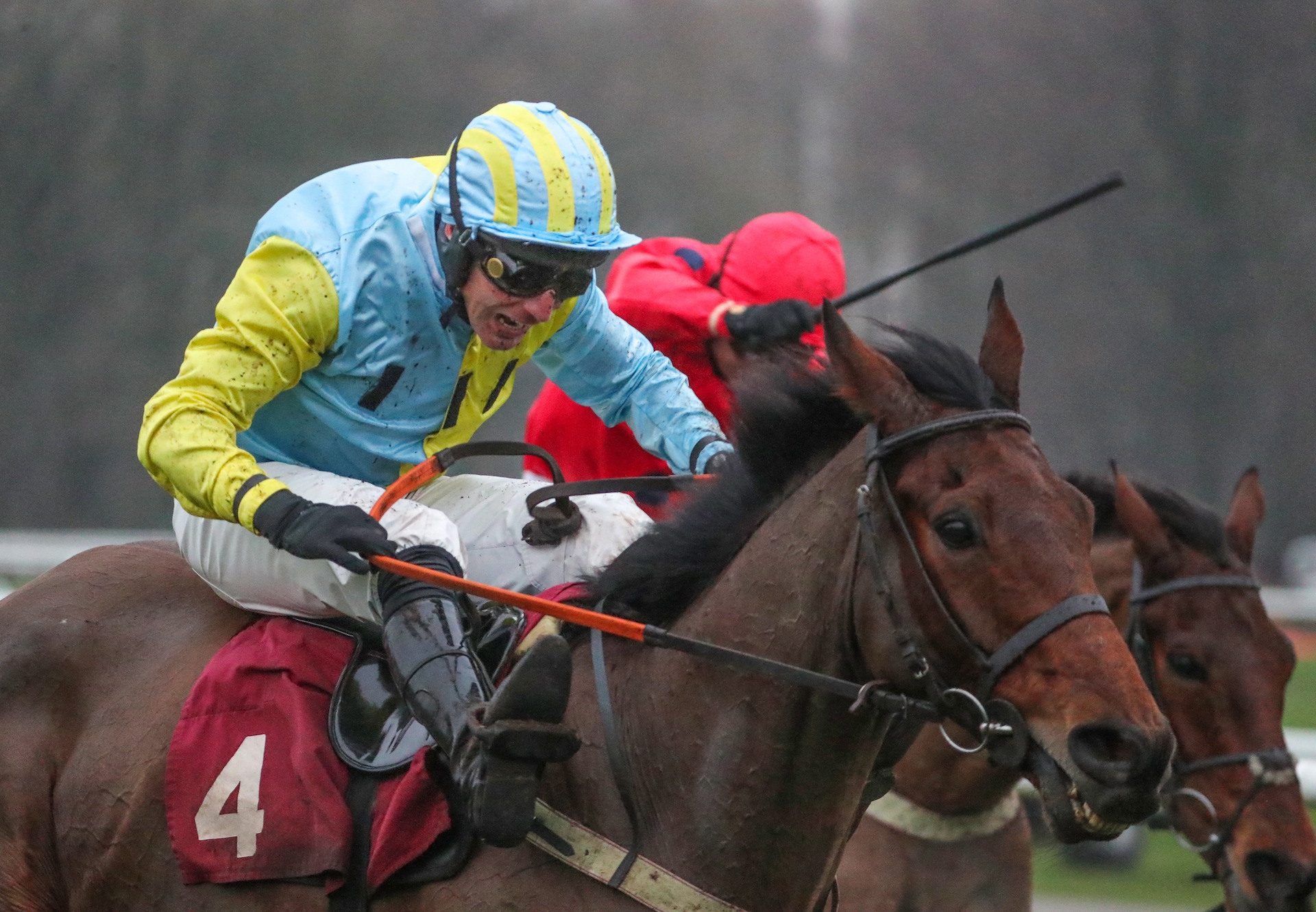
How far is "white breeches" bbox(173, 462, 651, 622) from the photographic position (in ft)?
10.4

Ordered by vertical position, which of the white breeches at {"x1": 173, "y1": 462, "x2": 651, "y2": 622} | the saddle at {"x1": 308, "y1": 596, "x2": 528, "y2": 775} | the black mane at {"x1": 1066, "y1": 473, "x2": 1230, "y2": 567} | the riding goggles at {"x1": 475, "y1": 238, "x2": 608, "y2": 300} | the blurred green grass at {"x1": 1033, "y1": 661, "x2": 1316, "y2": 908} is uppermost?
the riding goggles at {"x1": 475, "y1": 238, "x2": 608, "y2": 300}

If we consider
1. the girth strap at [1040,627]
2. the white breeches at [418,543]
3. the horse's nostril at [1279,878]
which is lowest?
the horse's nostril at [1279,878]

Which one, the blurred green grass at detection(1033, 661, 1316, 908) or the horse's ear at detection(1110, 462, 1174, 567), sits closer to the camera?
the horse's ear at detection(1110, 462, 1174, 567)

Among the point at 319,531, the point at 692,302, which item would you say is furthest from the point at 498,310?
the point at 692,302

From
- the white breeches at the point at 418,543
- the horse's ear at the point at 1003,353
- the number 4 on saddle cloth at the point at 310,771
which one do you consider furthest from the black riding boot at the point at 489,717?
the horse's ear at the point at 1003,353

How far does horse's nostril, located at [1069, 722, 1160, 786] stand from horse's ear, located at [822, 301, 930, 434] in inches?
23.6

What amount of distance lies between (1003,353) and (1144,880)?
6309 millimetres

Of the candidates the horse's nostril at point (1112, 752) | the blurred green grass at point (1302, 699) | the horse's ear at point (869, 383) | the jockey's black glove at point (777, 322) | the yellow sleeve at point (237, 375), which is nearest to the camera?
the horse's nostril at point (1112, 752)

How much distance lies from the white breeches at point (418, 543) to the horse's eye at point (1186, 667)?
5.98 feet

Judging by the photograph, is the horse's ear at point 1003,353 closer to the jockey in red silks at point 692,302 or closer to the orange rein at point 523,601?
the orange rein at point 523,601

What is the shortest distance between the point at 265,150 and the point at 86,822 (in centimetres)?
1211

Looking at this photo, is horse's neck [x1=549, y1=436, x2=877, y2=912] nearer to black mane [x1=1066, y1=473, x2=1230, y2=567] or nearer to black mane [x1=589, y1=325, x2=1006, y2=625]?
black mane [x1=589, y1=325, x2=1006, y2=625]

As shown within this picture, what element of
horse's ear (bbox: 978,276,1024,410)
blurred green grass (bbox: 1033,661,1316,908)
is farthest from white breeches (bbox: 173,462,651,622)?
blurred green grass (bbox: 1033,661,1316,908)

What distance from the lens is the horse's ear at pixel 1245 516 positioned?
16.0 ft
